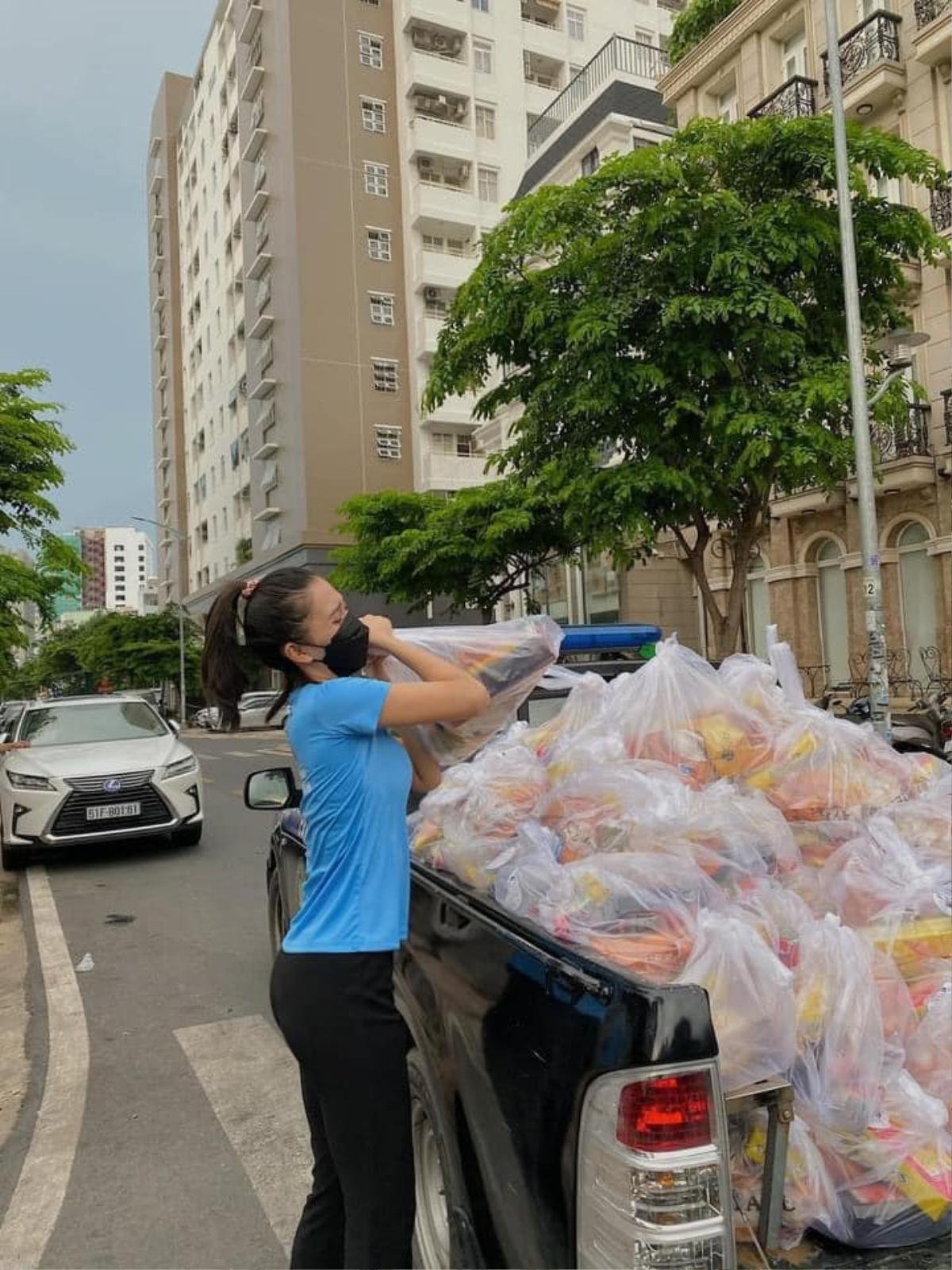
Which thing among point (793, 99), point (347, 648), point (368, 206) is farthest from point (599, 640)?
point (368, 206)

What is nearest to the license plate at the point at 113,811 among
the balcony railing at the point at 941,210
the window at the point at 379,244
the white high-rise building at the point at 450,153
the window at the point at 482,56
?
the balcony railing at the point at 941,210

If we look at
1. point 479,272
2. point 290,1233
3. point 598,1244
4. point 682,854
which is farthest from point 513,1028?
point 479,272

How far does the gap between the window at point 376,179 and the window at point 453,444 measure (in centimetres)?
1023

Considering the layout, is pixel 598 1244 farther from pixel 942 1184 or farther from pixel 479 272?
pixel 479 272

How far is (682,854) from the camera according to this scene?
2137 millimetres

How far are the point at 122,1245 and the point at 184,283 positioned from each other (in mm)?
62203

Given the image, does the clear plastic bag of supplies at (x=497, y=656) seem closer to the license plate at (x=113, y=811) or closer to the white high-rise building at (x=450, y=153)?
the license plate at (x=113, y=811)

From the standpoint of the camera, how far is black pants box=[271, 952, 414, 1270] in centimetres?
182

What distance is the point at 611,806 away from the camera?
241 centimetres

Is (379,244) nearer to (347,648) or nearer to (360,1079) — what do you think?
(347,648)

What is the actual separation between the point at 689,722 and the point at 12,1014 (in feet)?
13.3

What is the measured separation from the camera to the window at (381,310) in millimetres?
38156

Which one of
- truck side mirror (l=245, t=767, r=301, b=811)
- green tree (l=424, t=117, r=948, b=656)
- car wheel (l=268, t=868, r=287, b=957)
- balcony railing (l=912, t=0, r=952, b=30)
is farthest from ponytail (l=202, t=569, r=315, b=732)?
balcony railing (l=912, t=0, r=952, b=30)

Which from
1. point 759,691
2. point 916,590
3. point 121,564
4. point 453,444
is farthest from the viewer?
point 121,564
